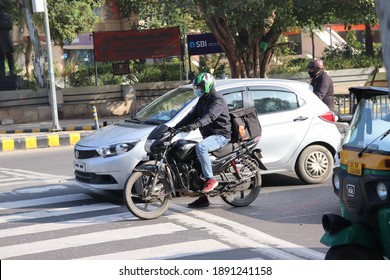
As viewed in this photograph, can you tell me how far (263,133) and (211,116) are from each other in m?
1.66

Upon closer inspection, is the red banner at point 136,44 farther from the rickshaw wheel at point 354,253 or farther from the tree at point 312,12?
the rickshaw wheel at point 354,253

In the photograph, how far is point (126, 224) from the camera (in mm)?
8289

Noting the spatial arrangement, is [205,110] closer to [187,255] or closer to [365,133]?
[187,255]

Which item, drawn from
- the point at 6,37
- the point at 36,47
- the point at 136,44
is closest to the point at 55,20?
the point at 36,47

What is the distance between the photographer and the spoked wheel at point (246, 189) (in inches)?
350

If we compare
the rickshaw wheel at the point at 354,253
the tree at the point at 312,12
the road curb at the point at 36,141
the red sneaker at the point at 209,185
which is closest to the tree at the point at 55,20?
the road curb at the point at 36,141

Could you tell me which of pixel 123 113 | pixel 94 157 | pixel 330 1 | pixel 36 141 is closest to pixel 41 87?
pixel 123 113

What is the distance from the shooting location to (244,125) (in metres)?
8.83

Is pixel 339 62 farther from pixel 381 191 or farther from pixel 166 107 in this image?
pixel 381 191

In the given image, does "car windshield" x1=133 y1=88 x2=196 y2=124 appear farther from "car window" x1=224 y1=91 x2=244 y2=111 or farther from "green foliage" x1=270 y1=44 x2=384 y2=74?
"green foliage" x1=270 y1=44 x2=384 y2=74

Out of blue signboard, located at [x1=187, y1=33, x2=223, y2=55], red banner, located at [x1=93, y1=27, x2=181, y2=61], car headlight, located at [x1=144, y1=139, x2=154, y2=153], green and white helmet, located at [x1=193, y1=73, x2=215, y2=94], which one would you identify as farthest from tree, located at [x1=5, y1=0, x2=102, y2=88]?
green and white helmet, located at [x1=193, y1=73, x2=215, y2=94]

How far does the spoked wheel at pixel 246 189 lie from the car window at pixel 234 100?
1.30 m
